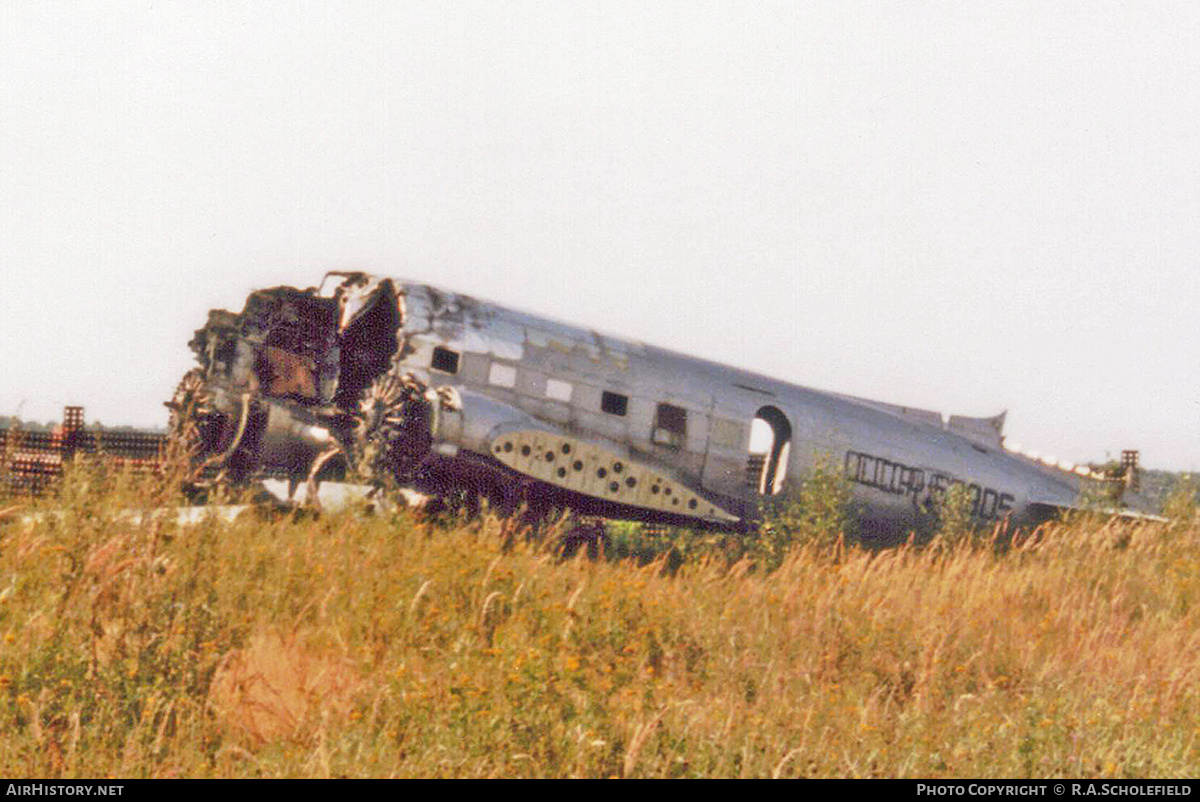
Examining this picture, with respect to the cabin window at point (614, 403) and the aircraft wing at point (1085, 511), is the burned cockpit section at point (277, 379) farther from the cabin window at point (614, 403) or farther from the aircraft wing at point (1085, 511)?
the aircraft wing at point (1085, 511)

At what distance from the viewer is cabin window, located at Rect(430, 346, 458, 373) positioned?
45.9 ft

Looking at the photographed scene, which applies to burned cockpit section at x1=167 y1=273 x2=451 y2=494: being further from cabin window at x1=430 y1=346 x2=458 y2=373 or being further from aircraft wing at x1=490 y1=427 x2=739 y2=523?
aircraft wing at x1=490 y1=427 x2=739 y2=523

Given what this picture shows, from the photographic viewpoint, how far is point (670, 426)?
51.7ft

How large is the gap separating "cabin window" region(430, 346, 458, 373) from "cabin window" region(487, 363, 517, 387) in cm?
56

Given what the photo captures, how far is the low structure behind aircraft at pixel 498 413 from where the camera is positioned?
1358 centimetres

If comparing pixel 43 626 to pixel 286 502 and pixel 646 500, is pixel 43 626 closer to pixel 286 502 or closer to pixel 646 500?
pixel 286 502

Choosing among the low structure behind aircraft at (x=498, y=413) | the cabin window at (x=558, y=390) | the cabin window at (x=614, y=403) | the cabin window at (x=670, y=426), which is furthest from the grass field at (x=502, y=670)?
the cabin window at (x=670, y=426)

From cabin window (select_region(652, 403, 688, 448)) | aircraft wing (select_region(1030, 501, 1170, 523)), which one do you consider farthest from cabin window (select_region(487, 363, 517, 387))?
aircraft wing (select_region(1030, 501, 1170, 523))

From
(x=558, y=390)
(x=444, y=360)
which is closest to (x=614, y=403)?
(x=558, y=390)

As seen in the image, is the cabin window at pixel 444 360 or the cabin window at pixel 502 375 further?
the cabin window at pixel 502 375

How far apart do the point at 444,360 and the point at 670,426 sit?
4.04 metres

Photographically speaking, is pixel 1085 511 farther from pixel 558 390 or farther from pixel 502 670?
pixel 502 670

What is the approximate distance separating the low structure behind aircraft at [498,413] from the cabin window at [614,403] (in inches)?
1.0

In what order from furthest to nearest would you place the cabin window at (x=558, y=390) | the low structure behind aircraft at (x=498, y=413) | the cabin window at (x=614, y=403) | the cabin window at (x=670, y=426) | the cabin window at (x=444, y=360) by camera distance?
the cabin window at (x=670, y=426)
the cabin window at (x=614, y=403)
the cabin window at (x=558, y=390)
the cabin window at (x=444, y=360)
the low structure behind aircraft at (x=498, y=413)
